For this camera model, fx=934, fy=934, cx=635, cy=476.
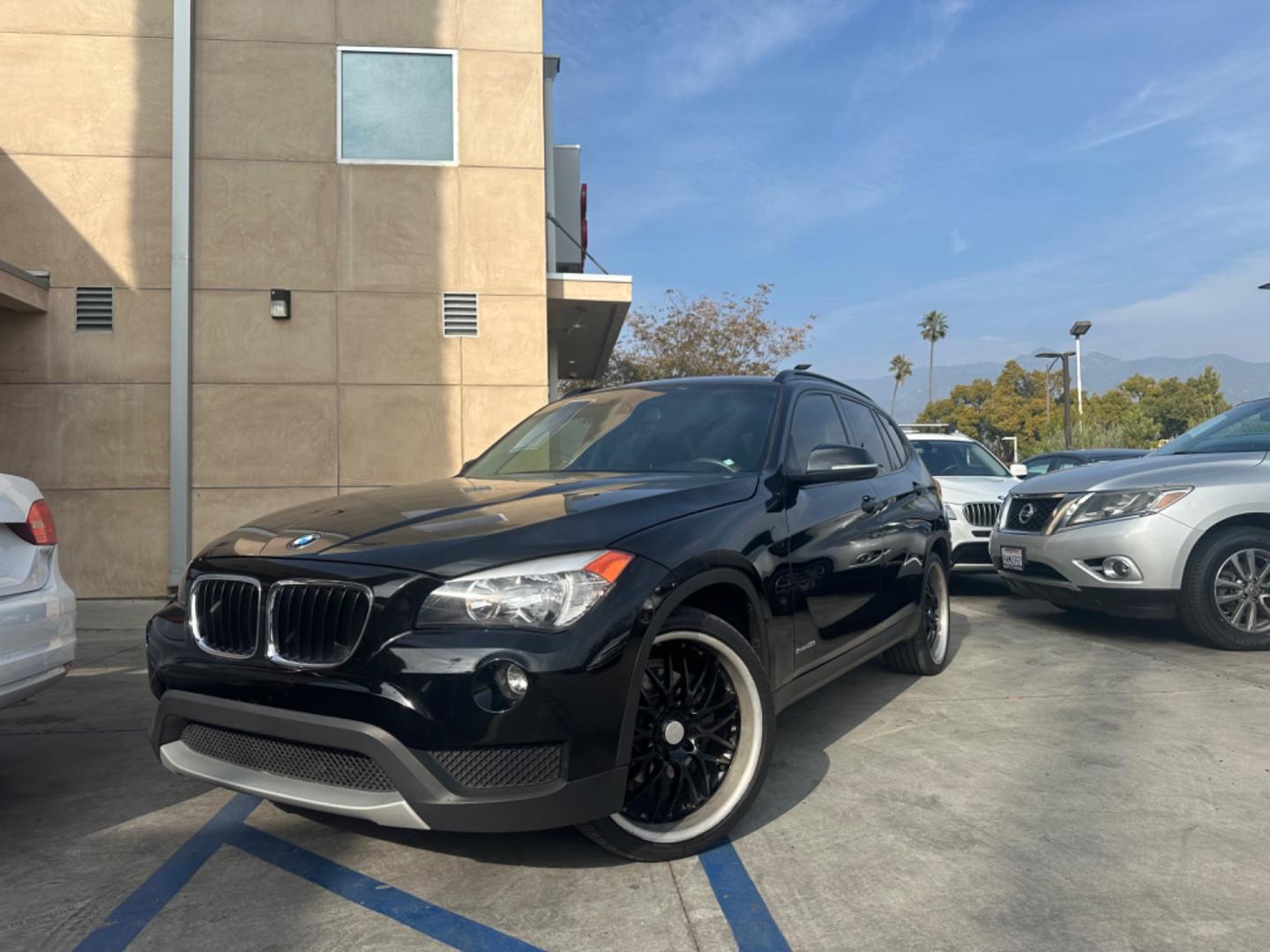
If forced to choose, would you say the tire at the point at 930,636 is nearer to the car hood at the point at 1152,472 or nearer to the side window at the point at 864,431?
the side window at the point at 864,431

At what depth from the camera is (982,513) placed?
29.9ft

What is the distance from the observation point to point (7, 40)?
984 centimetres

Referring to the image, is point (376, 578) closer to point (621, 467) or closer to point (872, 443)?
point (621, 467)

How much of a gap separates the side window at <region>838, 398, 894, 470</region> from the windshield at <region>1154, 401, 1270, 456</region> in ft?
9.96

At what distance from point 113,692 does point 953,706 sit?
4837 millimetres

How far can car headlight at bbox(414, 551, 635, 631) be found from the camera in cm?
259

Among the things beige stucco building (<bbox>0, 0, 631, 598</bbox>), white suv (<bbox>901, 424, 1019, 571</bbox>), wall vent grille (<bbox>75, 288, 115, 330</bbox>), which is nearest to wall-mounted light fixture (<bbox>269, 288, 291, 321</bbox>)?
beige stucco building (<bbox>0, 0, 631, 598</bbox>)

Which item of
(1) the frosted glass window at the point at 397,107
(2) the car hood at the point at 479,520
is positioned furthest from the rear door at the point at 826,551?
(1) the frosted glass window at the point at 397,107

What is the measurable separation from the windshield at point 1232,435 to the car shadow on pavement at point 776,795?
313cm

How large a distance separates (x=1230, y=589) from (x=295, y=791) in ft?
19.5

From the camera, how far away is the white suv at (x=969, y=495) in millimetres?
9016

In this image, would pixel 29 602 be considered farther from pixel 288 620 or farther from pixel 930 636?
pixel 930 636

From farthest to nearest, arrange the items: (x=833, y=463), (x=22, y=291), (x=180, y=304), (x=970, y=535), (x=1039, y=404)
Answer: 1. (x=1039, y=404)
2. (x=180, y=304)
3. (x=22, y=291)
4. (x=970, y=535)
5. (x=833, y=463)

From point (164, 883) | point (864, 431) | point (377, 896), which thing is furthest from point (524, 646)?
point (864, 431)
